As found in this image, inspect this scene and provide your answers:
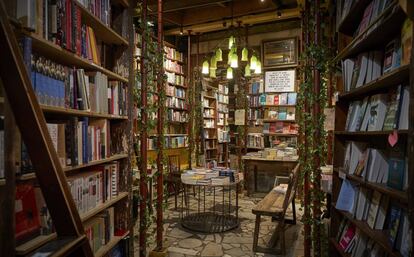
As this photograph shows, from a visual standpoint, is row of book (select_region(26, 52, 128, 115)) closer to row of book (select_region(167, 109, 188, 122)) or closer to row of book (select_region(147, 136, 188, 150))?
row of book (select_region(147, 136, 188, 150))

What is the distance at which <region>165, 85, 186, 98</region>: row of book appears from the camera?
6.70 m

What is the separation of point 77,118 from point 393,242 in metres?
1.96

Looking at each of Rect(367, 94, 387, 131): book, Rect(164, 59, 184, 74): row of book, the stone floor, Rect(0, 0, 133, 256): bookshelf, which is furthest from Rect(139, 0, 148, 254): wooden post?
Rect(164, 59, 184, 74): row of book

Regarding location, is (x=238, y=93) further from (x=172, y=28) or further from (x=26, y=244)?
(x=26, y=244)

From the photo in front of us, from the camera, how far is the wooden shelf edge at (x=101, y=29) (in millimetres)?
2006

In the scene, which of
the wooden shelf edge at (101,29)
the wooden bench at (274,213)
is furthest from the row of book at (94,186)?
the wooden bench at (274,213)

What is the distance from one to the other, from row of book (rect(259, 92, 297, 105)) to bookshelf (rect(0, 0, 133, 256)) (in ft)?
14.2

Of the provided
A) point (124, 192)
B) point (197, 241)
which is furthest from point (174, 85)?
point (124, 192)

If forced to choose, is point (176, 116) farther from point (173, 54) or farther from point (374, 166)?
point (374, 166)

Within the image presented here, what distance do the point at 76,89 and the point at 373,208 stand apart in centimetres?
203

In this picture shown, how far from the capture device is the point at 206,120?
822 cm

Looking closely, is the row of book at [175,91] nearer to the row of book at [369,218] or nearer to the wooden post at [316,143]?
the wooden post at [316,143]

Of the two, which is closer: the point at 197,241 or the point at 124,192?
the point at 124,192

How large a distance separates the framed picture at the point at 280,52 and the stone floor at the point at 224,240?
3509 mm
